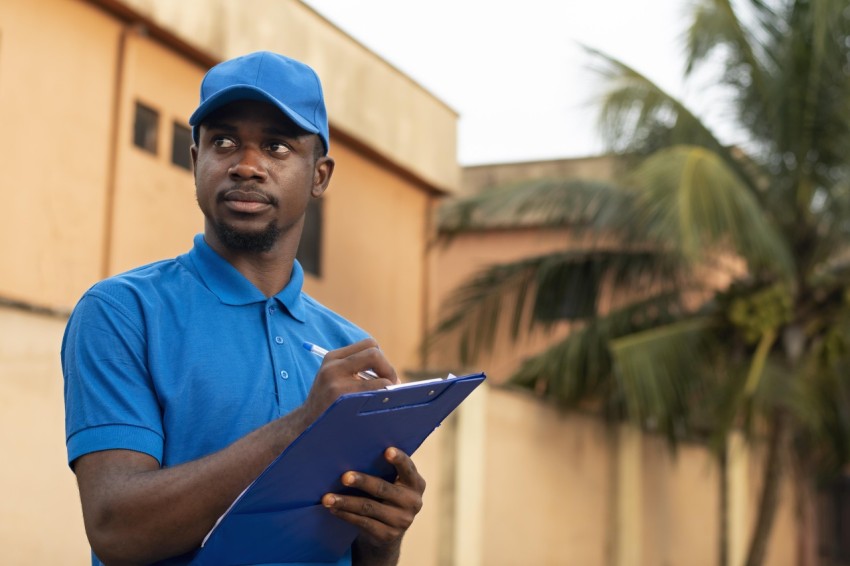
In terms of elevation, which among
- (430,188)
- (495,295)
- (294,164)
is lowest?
(294,164)

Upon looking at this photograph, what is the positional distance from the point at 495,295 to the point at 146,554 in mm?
10354

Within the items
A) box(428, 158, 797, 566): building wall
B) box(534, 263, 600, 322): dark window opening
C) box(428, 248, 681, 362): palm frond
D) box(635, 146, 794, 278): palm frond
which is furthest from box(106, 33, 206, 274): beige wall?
box(534, 263, 600, 322): dark window opening

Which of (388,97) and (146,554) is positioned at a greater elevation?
(388,97)

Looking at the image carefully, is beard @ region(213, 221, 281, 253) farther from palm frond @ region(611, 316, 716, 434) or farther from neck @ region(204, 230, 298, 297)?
palm frond @ region(611, 316, 716, 434)

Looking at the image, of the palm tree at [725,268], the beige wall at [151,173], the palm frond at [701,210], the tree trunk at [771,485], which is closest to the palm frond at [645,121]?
the palm tree at [725,268]

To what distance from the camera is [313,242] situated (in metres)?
10.8

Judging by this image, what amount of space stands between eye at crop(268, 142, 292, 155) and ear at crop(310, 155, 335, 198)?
0.34 ft

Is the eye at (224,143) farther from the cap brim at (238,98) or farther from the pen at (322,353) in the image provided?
the pen at (322,353)

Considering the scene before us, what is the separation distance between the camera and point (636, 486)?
41.4 feet

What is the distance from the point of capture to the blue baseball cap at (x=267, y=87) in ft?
6.72

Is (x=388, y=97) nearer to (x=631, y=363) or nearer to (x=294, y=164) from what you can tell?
(x=631, y=363)

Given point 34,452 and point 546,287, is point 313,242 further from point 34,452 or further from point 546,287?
point 34,452

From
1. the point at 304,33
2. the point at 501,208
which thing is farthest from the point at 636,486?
the point at 304,33

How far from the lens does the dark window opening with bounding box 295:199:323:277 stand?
1063cm
